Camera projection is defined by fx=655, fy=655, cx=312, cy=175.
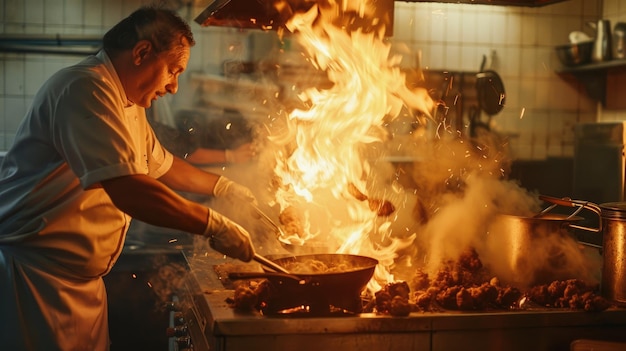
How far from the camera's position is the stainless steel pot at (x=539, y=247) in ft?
9.23

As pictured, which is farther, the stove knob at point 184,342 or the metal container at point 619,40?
the metal container at point 619,40

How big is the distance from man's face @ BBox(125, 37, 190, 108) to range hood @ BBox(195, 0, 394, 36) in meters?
0.54

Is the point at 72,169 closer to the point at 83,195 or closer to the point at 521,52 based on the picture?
the point at 83,195

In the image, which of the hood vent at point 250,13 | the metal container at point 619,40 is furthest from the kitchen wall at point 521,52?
the hood vent at point 250,13

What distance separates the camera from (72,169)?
2.47 metres

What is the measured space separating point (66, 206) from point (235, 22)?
4.79 ft

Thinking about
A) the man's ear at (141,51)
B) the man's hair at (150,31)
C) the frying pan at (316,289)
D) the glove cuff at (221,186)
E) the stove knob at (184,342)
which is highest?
the man's hair at (150,31)

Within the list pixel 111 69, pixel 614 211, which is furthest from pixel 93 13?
pixel 614 211

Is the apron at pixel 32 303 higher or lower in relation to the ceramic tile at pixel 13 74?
lower

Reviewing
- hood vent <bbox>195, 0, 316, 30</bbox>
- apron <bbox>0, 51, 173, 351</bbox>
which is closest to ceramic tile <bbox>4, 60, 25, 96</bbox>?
hood vent <bbox>195, 0, 316, 30</bbox>

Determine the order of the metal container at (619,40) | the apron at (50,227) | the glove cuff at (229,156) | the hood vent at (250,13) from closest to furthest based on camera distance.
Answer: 1. the apron at (50,227)
2. the hood vent at (250,13)
3. the glove cuff at (229,156)
4. the metal container at (619,40)

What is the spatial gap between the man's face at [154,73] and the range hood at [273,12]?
1.77ft

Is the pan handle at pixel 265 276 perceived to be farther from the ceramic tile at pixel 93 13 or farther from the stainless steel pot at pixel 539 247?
the ceramic tile at pixel 93 13

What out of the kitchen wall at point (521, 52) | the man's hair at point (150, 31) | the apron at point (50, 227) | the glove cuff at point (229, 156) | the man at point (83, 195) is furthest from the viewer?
the kitchen wall at point (521, 52)
